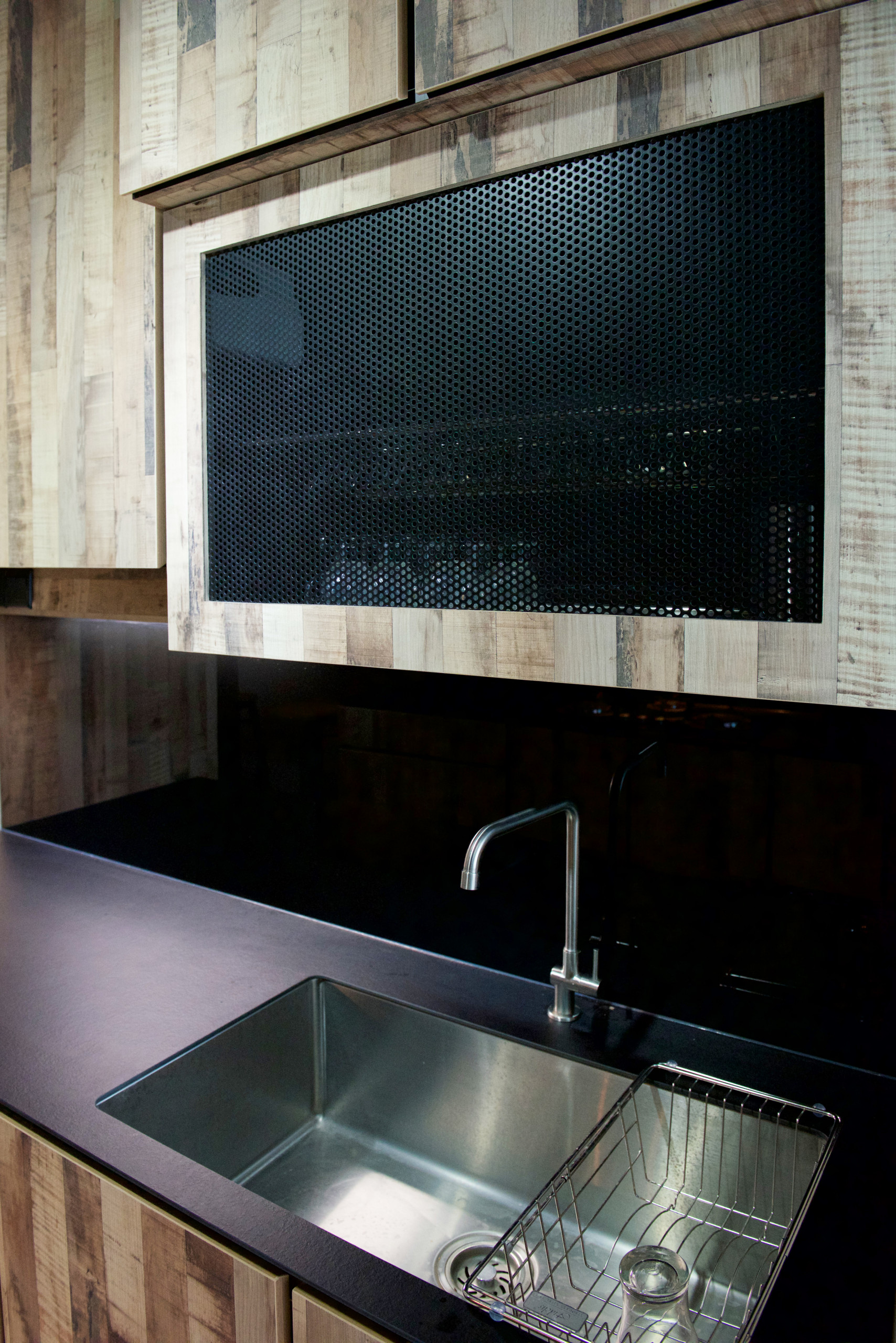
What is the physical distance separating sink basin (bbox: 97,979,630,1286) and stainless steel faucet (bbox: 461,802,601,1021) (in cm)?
8

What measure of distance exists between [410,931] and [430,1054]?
0.76ft

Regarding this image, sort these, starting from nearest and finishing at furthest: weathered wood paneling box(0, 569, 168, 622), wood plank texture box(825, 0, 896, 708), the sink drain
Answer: wood plank texture box(825, 0, 896, 708) < the sink drain < weathered wood paneling box(0, 569, 168, 622)

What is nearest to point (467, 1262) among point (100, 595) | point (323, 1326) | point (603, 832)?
point (323, 1326)

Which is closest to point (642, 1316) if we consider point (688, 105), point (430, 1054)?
point (430, 1054)

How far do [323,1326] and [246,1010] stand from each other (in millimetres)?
542

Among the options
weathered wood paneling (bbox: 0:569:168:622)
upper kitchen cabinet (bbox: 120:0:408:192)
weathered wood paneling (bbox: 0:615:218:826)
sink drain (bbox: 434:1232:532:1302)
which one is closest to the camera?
upper kitchen cabinet (bbox: 120:0:408:192)

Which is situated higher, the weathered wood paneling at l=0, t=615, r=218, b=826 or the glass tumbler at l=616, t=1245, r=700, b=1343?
the weathered wood paneling at l=0, t=615, r=218, b=826

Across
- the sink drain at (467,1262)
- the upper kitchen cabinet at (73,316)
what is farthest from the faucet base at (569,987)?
the upper kitchen cabinet at (73,316)

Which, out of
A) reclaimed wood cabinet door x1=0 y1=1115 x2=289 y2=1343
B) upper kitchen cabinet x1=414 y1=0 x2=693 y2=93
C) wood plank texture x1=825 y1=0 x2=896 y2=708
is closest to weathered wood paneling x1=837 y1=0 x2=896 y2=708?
wood plank texture x1=825 y1=0 x2=896 y2=708

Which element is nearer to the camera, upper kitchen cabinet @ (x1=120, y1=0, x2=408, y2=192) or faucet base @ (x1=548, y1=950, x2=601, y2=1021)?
upper kitchen cabinet @ (x1=120, y1=0, x2=408, y2=192)

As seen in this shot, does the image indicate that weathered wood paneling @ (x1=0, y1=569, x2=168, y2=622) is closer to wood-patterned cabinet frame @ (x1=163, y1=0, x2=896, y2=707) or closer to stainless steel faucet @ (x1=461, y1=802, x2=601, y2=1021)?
wood-patterned cabinet frame @ (x1=163, y1=0, x2=896, y2=707)

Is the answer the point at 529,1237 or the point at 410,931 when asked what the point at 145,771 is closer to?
→ the point at 410,931

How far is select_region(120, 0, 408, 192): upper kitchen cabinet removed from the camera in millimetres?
902

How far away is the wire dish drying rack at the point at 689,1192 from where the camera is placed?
3.16 ft
